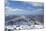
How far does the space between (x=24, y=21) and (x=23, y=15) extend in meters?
0.07

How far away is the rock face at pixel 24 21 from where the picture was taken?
1013 millimetres

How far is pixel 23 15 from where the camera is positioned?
3.40ft

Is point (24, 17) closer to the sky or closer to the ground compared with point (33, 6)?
closer to the ground

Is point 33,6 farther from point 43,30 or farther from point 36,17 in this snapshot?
point 43,30

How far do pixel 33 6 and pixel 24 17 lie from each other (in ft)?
0.56

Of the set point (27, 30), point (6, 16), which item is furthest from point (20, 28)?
point (6, 16)

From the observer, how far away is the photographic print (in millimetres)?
1010

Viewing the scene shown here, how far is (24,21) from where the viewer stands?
3.41 feet

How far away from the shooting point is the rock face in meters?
1.01

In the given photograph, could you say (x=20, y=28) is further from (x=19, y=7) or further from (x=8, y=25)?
(x=19, y=7)
